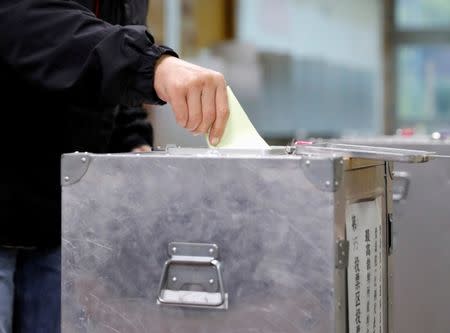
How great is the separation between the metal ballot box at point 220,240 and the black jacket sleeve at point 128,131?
1.84 feet

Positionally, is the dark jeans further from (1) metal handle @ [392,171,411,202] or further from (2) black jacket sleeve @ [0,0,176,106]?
(1) metal handle @ [392,171,411,202]

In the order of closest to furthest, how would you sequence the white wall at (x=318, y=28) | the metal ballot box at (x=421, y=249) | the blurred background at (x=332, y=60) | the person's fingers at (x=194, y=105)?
the person's fingers at (x=194, y=105) → the metal ballot box at (x=421, y=249) → the blurred background at (x=332, y=60) → the white wall at (x=318, y=28)

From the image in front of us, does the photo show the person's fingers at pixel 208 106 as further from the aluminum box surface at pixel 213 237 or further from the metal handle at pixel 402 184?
the metal handle at pixel 402 184

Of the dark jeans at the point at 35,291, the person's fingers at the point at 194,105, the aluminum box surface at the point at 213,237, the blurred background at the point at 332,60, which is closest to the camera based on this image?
the aluminum box surface at the point at 213,237

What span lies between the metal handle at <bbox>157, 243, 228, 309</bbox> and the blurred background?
16.3 ft

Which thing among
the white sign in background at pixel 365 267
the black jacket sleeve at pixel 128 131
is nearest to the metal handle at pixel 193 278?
the white sign in background at pixel 365 267

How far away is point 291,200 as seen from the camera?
0.98m

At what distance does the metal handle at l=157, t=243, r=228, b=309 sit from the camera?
1.01m

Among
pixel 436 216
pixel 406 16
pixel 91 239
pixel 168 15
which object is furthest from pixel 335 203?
pixel 406 16

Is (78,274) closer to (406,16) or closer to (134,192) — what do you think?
(134,192)

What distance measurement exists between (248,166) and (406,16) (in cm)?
641

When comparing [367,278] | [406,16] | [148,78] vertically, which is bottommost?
[367,278]

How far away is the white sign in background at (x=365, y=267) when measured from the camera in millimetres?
1044

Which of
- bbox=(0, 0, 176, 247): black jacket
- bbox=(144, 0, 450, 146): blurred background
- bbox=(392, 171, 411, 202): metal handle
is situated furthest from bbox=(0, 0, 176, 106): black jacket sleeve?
bbox=(144, 0, 450, 146): blurred background
